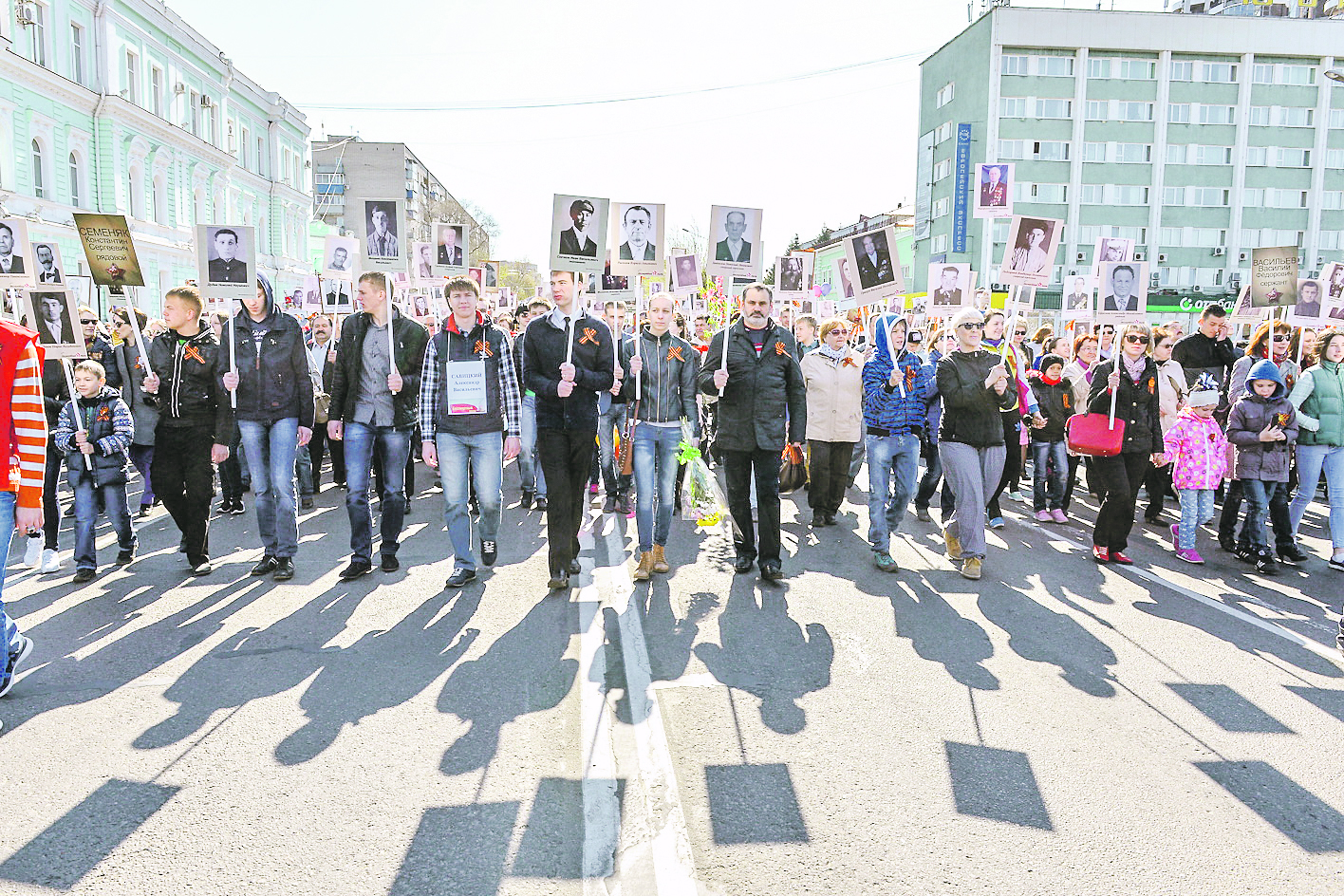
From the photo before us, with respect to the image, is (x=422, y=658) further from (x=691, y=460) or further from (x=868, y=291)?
(x=868, y=291)

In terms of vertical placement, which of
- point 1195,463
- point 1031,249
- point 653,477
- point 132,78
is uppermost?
point 132,78

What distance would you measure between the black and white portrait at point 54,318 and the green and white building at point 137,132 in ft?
77.4

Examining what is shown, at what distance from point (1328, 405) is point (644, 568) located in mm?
5819

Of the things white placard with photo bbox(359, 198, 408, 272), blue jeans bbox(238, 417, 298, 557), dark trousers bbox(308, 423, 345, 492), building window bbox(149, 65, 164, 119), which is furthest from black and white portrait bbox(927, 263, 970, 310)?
building window bbox(149, 65, 164, 119)

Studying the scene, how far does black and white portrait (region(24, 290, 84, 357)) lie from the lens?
8422 millimetres

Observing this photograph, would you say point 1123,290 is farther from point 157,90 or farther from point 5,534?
point 157,90

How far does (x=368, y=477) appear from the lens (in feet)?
24.1

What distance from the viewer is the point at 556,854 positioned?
134 inches

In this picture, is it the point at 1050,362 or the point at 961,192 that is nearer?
the point at 1050,362

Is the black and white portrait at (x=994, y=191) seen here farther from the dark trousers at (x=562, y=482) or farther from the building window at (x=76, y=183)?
the building window at (x=76, y=183)

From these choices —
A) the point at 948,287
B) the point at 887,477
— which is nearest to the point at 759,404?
the point at 887,477

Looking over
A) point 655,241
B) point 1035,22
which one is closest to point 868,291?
point 655,241

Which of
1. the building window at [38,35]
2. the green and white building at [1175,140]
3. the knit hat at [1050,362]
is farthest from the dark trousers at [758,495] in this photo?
the green and white building at [1175,140]

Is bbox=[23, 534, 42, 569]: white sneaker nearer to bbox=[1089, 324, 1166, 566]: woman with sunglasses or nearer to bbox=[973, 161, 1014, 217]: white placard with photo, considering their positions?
bbox=[1089, 324, 1166, 566]: woman with sunglasses
